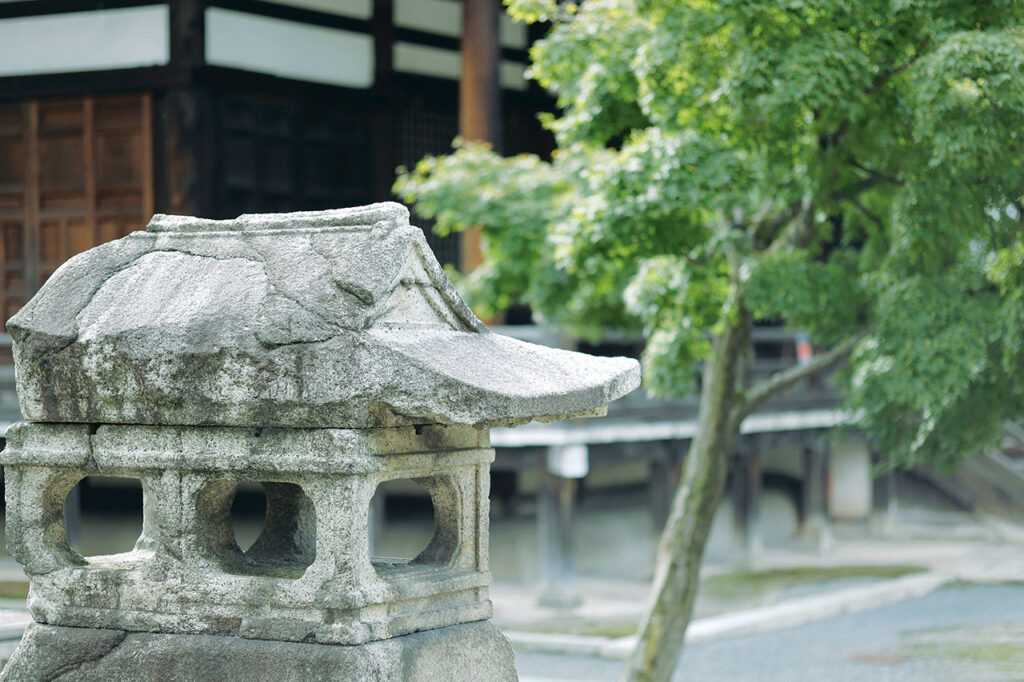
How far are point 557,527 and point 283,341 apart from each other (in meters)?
11.4

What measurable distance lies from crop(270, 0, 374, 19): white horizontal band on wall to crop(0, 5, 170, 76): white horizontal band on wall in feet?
4.29

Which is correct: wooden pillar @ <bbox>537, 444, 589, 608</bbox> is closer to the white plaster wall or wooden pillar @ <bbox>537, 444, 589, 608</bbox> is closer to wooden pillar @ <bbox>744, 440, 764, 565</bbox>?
wooden pillar @ <bbox>744, 440, 764, 565</bbox>

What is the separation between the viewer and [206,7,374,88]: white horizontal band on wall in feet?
45.2

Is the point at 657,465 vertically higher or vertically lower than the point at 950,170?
lower

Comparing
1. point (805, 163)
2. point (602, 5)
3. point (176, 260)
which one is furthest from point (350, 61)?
point (176, 260)

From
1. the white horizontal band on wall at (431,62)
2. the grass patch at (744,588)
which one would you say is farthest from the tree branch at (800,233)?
the white horizontal band on wall at (431,62)

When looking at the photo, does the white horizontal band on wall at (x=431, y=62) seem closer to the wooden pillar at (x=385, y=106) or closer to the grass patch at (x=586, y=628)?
the wooden pillar at (x=385, y=106)

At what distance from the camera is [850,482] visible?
77.7ft

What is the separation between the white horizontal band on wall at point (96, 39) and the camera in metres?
13.6

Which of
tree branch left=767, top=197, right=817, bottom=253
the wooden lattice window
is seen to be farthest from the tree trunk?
the wooden lattice window

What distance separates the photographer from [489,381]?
16.5ft

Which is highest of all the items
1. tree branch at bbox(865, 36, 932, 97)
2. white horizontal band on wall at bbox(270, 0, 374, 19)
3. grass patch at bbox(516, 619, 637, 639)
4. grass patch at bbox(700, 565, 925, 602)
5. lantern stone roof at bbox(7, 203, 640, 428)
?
white horizontal band on wall at bbox(270, 0, 374, 19)

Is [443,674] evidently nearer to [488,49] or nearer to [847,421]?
[847,421]

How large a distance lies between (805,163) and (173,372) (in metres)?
5.17
